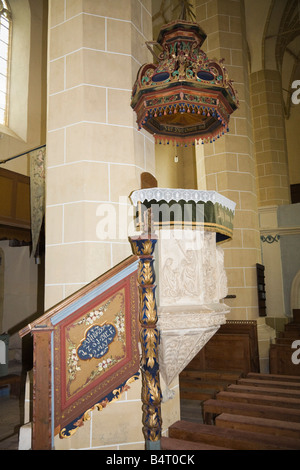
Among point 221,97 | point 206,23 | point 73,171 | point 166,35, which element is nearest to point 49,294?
point 73,171

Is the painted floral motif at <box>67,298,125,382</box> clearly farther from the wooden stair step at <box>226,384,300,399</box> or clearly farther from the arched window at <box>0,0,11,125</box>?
the arched window at <box>0,0,11,125</box>

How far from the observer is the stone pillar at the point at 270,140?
927cm

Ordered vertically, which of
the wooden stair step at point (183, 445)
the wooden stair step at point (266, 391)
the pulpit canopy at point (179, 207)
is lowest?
the wooden stair step at point (183, 445)

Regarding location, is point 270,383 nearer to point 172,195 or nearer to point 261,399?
point 261,399

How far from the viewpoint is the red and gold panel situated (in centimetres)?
232

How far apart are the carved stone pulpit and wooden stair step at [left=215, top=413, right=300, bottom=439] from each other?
1.79ft

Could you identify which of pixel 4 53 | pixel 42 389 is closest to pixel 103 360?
pixel 42 389

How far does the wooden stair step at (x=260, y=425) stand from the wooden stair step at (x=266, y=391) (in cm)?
65

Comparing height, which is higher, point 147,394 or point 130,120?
point 130,120

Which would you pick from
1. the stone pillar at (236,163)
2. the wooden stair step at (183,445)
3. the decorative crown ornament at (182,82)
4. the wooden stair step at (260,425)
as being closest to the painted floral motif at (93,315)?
the wooden stair step at (183,445)

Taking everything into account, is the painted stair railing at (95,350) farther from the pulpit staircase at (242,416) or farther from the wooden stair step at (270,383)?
the wooden stair step at (270,383)

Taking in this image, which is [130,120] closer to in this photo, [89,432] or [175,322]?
[175,322]
